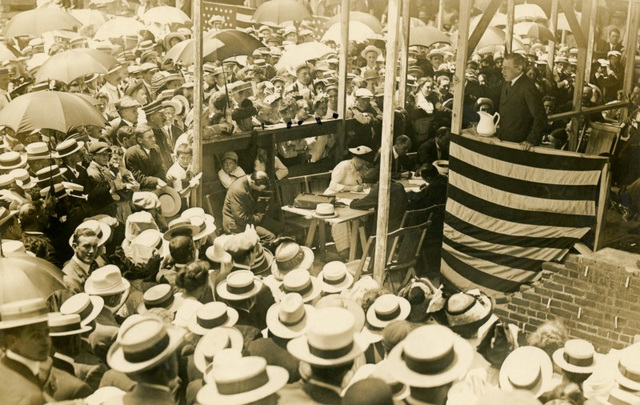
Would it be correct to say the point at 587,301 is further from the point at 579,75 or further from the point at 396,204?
Result: the point at 579,75

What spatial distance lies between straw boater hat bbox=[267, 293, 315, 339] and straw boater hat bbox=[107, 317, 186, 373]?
24.5 inches

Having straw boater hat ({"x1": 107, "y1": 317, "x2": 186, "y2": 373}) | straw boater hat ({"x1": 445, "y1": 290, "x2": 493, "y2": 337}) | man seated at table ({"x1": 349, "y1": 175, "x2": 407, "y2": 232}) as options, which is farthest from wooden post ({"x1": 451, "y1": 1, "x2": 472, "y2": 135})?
straw boater hat ({"x1": 107, "y1": 317, "x2": 186, "y2": 373})

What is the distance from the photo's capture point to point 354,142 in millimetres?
4930

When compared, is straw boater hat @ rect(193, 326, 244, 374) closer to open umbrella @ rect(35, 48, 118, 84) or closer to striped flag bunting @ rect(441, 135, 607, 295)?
striped flag bunting @ rect(441, 135, 607, 295)

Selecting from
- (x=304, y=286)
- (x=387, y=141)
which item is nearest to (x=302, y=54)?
(x=387, y=141)

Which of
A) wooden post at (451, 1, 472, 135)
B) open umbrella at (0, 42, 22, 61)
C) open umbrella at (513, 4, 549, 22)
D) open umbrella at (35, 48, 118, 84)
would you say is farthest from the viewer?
open umbrella at (0, 42, 22, 61)

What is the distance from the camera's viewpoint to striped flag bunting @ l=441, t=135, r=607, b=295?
4285 millimetres

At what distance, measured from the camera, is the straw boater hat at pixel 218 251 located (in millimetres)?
5258

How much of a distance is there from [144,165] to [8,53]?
1860mm

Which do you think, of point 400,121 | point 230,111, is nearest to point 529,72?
point 400,121

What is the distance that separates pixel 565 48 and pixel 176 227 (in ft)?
10.1

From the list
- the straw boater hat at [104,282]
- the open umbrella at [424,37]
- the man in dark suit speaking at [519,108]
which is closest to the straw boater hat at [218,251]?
the straw boater hat at [104,282]

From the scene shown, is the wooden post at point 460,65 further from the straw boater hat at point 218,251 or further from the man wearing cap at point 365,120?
the straw boater hat at point 218,251

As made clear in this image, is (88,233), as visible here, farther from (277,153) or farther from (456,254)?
(456,254)
